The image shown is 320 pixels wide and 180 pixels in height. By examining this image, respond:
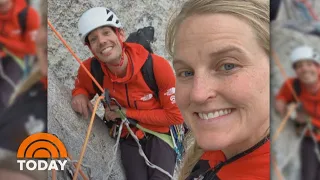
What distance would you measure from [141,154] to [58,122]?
0.33 metres

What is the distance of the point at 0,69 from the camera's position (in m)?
1.51

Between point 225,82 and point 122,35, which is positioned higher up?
point 122,35

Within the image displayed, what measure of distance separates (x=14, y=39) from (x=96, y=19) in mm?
293

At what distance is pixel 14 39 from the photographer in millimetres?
1505

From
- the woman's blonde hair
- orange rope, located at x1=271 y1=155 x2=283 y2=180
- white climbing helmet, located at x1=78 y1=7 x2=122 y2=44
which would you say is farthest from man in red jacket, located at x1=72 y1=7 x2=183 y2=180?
orange rope, located at x1=271 y1=155 x2=283 y2=180

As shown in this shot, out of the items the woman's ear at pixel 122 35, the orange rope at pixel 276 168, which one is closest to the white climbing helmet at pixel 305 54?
the orange rope at pixel 276 168

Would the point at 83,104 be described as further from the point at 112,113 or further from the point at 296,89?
the point at 296,89

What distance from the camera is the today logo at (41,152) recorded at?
1.58 metres

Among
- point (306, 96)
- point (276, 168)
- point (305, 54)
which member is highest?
point (305, 54)

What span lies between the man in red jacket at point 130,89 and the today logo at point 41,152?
0.57ft

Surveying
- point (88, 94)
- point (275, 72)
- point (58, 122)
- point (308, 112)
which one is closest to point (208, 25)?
point (275, 72)

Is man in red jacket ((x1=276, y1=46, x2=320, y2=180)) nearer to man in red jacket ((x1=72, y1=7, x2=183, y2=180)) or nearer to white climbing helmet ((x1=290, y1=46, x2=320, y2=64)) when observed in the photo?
white climbing helmet ((x1=290, y1=46, x2=320, y2=64))

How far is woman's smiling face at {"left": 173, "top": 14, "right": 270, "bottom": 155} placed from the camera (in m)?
1.37

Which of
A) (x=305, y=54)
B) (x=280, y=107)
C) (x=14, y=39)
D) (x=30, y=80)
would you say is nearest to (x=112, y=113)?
(x=30, y=80)
